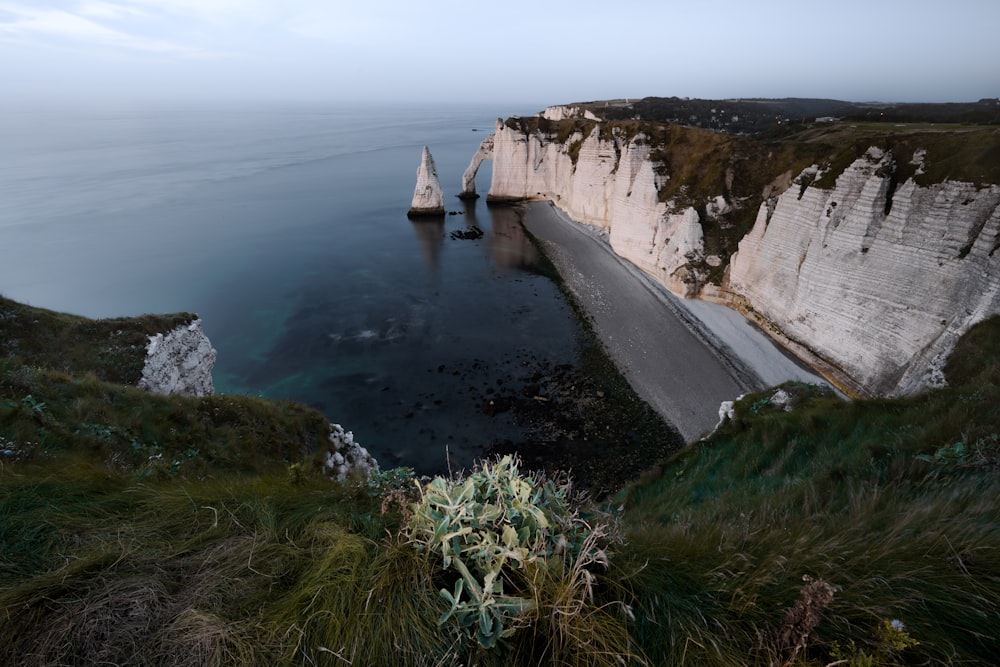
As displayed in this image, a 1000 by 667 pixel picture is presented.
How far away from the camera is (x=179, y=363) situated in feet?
43.1

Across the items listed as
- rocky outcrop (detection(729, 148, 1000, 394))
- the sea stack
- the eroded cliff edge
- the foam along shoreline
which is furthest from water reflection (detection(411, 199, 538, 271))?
rocky outcrop (detection(729, 148, 1000, 394))

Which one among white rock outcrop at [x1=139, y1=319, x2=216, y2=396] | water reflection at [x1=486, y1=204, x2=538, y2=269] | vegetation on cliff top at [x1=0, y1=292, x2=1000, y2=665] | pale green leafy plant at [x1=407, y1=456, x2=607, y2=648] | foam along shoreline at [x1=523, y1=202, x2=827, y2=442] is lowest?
foam along shoreline at [x1=523, y1=202, x2=827, y2=442]

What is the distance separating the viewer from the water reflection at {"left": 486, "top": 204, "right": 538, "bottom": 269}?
37.0 m

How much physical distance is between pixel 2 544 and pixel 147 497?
2.38 ft

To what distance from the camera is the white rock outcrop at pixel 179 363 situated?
12.0 meters

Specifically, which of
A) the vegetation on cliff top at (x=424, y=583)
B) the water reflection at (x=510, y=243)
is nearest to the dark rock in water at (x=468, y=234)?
the water reflection at (x=510, y=243)

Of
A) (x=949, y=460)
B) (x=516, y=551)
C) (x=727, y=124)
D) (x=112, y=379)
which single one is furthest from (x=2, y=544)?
(x=727, y=124)

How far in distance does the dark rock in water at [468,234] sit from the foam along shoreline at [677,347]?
13417 millimetres

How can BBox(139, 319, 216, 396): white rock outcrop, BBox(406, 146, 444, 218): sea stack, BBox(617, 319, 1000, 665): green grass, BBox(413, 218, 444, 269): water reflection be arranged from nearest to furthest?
BBox(617, 319, 1000, 665): green grass → BBox(139, 319, 216, 396): white rock outcrop → BBox(413, 218, 444, 269): water reflection → BBox(406, 146, 444, 218): sea stack

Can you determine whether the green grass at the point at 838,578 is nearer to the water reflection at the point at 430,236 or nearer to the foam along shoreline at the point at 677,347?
the foam along shoreline at the point at 677,347

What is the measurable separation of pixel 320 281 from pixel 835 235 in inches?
1254

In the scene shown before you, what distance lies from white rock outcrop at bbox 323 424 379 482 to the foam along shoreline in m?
11.0

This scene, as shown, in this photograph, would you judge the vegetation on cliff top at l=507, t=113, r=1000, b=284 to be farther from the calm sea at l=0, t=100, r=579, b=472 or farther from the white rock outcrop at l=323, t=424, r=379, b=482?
the white rock outcrop at l=323, t=424, r=379, b=482

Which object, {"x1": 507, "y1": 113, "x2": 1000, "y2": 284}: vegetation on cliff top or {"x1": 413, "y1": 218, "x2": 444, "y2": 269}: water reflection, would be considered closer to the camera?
{"x1": 507, "y1": 113, "x2": 1000, "y2": 284}: vegetation on cliff top
